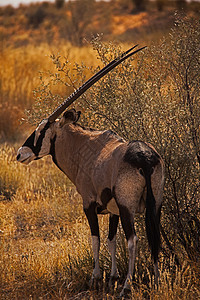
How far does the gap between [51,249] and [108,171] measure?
2326mm

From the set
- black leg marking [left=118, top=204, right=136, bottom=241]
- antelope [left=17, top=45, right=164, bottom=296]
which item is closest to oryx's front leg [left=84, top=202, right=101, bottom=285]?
antelope [left=17, top=45, right=164, bottom=296]

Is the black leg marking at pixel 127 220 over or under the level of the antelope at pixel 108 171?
under

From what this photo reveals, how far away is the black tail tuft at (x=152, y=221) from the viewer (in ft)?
12.1

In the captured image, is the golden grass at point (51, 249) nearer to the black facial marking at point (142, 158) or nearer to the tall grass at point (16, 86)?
the black facial marking at point (142, 158)

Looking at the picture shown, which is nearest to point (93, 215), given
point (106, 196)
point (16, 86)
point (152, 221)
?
point (106, 196)

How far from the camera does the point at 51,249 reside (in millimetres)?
5922

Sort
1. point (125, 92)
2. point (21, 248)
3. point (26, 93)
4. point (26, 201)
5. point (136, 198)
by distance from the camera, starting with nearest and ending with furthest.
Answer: point (136, 198), point (125, 92), point (21, 248), point (26, 201), point (26, 93)

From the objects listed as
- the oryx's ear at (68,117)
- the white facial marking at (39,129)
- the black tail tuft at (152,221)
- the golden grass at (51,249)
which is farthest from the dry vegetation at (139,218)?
the white facial marking at (39,129)

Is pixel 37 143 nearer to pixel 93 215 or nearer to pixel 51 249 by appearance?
pixel 93 215

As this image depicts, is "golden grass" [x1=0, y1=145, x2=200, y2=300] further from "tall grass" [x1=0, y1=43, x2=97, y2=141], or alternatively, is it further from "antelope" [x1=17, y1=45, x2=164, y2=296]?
"tall grass" [x1=0, y1=43, x2=97, y2=141]

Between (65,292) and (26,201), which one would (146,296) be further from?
(26,201)

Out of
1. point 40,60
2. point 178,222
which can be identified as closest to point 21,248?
point 178,222

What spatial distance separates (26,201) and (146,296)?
451cm

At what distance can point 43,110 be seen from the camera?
5418 mm
